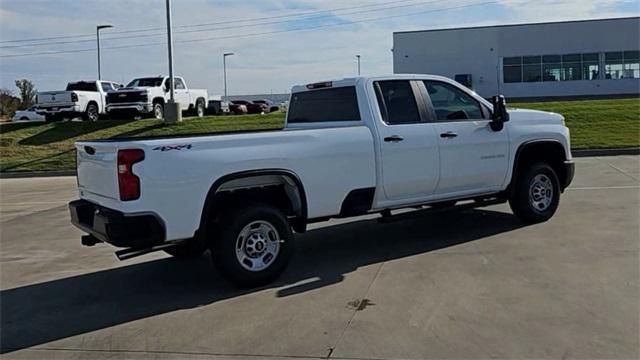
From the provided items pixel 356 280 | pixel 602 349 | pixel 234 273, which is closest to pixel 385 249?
pixel 356 280

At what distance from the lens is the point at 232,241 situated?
19.4 ft

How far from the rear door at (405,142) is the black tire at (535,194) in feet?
5.12

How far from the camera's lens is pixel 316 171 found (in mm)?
6363

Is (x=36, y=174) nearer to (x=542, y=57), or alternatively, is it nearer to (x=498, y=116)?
(x=498, y=116)

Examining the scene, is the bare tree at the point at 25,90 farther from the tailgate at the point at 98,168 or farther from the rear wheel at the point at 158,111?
the tailgate at the point at 98,168

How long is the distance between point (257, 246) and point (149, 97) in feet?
72.9

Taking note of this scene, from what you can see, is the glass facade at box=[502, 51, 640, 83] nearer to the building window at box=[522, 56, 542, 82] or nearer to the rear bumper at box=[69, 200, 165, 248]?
the building window at box=[522, 56, 542, 82]

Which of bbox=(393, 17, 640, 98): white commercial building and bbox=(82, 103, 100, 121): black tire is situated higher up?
bbox=(393, 17, 640, 98): white commercial building

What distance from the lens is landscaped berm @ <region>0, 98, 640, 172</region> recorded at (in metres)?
21.3

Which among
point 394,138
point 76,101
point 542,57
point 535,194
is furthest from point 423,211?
point 542,57

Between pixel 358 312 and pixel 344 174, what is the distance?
1.71m

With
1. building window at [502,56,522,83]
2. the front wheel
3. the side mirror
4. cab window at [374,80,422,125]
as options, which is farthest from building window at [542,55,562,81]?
cab window at [374,80,422,125]

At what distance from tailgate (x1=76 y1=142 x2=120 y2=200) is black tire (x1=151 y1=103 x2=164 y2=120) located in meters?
21.8

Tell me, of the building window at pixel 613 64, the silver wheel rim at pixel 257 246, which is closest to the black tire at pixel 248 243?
the silver wheel rim at pixel 257 246
